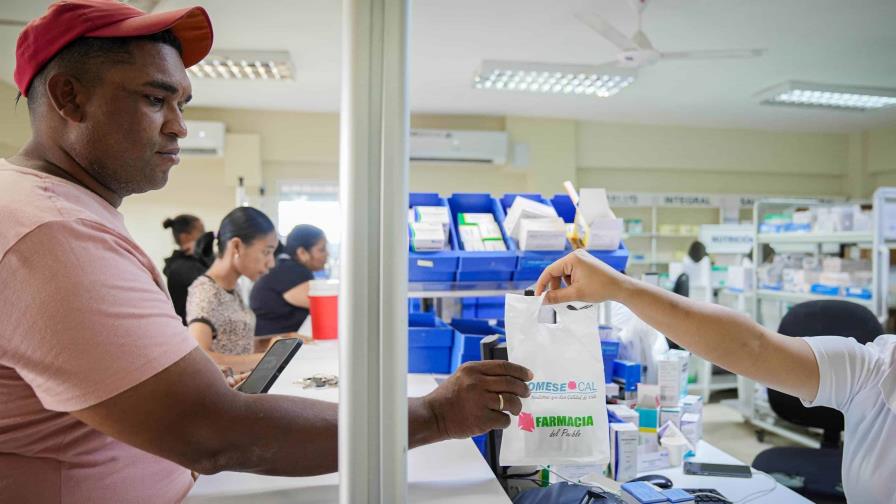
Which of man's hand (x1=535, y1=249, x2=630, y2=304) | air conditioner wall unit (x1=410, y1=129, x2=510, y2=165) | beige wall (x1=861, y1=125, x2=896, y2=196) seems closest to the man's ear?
man's hand (x1=535, y1=249, x2=630, y2=304)

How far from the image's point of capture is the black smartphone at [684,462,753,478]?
1642 mm

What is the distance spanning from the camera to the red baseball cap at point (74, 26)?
77 cm

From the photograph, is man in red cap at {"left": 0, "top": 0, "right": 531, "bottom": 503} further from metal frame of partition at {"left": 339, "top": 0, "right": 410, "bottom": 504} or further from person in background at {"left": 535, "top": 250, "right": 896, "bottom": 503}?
person in background at {"left": 535, "top": 250, "right": 896, "bottom": 503}

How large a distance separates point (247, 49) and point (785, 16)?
420cm

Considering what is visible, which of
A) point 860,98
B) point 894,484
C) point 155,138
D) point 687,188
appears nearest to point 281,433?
point 155,138

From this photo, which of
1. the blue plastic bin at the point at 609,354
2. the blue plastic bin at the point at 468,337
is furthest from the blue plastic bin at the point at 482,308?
the blue plastic bin at the point at 609,354

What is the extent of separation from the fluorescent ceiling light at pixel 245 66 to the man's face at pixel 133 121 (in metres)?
3.73

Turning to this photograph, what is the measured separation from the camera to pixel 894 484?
1209 millimetres

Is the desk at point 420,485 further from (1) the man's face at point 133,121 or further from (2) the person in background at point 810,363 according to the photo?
(1) the man's face at point 133,121

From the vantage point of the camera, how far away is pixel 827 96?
18.5 feet

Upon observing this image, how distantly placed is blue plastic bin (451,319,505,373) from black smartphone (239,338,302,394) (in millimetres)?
535

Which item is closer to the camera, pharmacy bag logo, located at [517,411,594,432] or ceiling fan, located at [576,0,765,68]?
pharmacy bag logo, located at [517,411,594,432]

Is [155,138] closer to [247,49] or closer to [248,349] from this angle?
[248,349]

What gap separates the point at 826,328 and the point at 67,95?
10.3ft
